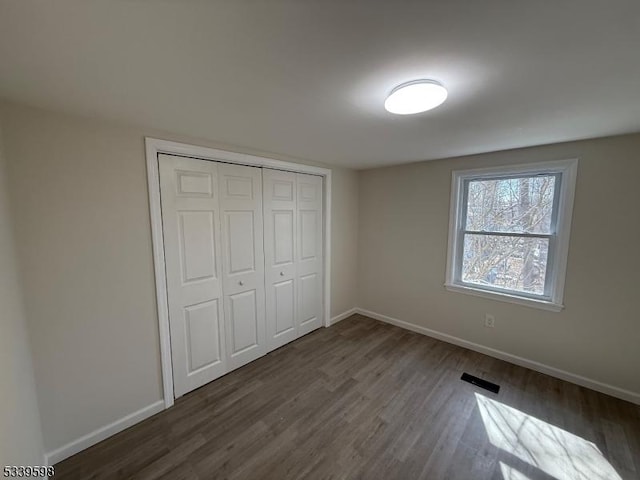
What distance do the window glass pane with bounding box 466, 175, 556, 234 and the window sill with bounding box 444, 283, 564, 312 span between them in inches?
26.8

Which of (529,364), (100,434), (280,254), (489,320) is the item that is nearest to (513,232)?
(489,320)

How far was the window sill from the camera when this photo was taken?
241cm

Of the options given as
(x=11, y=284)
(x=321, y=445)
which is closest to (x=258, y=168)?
(x=11, y=284)

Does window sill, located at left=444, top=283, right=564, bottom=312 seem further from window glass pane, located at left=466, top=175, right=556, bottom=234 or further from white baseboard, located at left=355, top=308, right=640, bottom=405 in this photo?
window glass pane, located at left=466, top=175, right=556, bottom=234

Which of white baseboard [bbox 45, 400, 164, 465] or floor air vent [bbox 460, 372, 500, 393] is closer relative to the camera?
white baseboard [bbox 45, 400, 164, 465]

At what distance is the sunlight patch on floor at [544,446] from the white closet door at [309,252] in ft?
6.48

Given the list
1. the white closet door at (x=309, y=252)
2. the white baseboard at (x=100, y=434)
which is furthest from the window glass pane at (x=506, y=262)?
the white baseboard at (x=100, y=434)

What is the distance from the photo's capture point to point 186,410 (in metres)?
2.03

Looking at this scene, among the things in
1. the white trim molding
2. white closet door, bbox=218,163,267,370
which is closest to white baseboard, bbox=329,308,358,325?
the white trim molding

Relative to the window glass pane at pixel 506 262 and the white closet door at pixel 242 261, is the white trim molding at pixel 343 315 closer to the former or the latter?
the white closet door at pixel 242 261

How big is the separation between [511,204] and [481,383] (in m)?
1.80

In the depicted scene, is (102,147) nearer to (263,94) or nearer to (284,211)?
(263,94)

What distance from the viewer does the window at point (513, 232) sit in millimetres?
2363

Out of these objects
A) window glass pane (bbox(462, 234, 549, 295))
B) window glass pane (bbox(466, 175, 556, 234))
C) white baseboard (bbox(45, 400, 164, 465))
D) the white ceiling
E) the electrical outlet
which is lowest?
white baseboard (bbox(45, 400, 164, 465))
